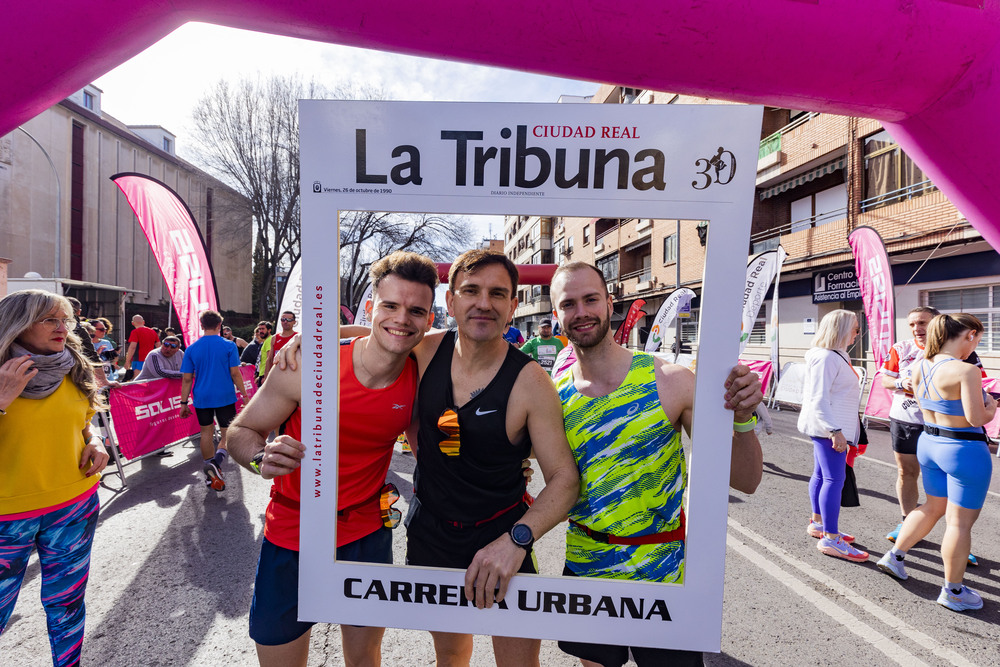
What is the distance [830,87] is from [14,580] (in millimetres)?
3959

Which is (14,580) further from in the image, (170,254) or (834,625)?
(170,254)

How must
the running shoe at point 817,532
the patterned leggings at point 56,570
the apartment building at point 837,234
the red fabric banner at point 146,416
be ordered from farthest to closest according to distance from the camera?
the apartment building at point 837,234 < the red fabric banner at point 146,416 < the running shoe at point 817,532 < the patterned leggings at point 56,570

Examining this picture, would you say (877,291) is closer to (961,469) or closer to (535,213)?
(961,469)

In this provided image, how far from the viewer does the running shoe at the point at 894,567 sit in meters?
3.47

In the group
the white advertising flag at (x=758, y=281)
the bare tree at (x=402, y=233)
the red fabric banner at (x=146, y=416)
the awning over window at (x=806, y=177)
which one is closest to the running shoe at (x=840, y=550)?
the bare tree at (x=402, y=233)

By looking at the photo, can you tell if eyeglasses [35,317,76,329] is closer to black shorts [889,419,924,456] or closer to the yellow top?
the yellow top

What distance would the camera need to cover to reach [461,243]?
6.30ft

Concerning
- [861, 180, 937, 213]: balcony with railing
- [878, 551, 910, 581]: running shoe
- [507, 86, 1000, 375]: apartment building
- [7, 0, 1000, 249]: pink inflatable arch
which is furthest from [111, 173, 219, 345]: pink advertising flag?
[861, 180, 937, 213]: balcony with railing

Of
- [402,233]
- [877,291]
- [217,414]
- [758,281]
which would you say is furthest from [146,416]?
[877,291]

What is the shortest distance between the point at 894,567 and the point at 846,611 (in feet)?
2.53

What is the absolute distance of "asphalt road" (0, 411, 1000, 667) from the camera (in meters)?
2.66

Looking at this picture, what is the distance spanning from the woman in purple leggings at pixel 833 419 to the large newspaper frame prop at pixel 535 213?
310cm

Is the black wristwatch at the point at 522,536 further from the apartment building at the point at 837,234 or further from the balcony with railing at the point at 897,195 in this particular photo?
the balcony with railing at the point at 897,195

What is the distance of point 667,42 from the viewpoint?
1640 mm
